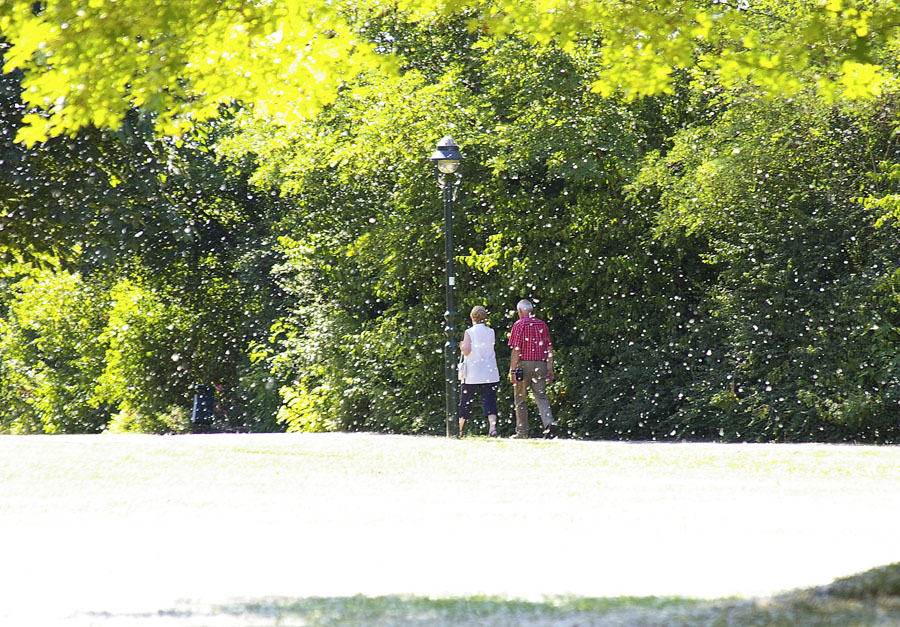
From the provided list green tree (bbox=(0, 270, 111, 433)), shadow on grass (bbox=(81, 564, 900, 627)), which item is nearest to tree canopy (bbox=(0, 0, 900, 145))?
shadow on grass (bbox=(81, 564, 900, 627))

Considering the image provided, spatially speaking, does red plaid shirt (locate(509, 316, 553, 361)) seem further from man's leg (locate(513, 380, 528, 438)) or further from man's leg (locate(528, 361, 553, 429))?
man's leg (locate(513, 380, 528, 438))

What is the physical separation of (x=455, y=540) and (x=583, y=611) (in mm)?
2348

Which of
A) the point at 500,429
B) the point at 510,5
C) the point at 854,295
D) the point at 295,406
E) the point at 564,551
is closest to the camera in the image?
the point at 564,551

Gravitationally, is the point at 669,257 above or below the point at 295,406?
above

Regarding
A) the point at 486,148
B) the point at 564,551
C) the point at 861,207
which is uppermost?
the point at 486,148

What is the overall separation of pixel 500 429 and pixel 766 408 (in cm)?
432

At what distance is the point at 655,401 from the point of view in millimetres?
16891

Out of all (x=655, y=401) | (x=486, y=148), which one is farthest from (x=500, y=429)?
(x=486, y=148)

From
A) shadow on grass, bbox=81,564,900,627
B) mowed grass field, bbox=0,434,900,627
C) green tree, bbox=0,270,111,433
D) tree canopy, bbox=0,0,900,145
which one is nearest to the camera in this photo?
shadow on grass, bbox=81,564,900,627

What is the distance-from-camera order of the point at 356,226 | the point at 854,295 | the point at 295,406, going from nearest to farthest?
1. the point at 854,295
2. the point at 356,226
3. the point at 295,406

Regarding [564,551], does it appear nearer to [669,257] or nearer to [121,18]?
[121,18]

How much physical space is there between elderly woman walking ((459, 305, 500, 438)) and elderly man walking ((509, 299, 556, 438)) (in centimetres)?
30

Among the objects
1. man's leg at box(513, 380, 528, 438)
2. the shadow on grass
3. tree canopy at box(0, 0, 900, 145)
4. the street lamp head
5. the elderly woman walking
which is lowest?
the shadow on grass

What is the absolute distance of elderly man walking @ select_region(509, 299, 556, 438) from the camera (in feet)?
53.3
